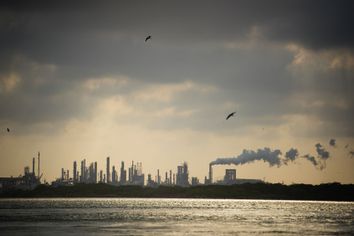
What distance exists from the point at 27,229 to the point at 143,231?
625 inches

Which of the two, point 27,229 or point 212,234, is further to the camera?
point 27,229

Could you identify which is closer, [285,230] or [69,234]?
[69,234]

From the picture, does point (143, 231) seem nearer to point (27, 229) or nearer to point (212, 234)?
point (212, 234)

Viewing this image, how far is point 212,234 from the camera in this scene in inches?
3174

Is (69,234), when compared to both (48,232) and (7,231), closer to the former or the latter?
(48,232)

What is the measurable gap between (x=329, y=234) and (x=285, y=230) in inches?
307

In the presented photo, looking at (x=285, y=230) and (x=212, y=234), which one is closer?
(x=212, y=234)

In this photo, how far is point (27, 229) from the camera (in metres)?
88.6

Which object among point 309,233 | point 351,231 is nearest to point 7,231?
point 309,233

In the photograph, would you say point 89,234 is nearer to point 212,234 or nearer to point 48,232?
point 48,232

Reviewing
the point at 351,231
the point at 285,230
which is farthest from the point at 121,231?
the point at 351,231

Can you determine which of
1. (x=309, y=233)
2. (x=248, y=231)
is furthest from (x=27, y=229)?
(x=309, y=233)

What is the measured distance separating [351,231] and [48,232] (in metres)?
37.9

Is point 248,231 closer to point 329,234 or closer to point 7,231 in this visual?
point 329,234
